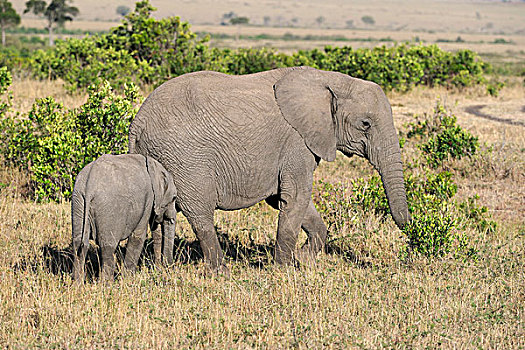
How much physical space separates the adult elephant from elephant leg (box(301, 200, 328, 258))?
1.42 ft

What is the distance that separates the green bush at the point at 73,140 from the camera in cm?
962

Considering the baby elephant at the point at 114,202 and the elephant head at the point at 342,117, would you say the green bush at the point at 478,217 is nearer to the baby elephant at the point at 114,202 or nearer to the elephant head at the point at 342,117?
the elephant head at the point at 342,117

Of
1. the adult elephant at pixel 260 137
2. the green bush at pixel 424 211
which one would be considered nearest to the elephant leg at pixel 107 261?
the adult elephant at pixel 260 137

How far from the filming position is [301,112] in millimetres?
6684

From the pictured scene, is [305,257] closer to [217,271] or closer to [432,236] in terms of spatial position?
[217,271]

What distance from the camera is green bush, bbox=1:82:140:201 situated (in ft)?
31.6

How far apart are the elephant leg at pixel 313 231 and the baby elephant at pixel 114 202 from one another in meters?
1.72

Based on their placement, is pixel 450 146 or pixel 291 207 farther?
pixel 450 146

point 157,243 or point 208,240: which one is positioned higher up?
point 208,240

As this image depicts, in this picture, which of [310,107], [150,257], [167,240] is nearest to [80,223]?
[167,240]

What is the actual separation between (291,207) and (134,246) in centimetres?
165

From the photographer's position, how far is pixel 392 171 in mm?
6914

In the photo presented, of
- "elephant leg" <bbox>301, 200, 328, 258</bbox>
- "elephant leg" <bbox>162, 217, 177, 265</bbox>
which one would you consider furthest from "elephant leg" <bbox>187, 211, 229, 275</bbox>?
"elephant leg" <bbox>301, 200, 328, 258</bbox>

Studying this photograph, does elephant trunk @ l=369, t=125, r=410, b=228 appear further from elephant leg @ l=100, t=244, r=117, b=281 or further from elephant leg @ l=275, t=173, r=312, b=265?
elephant leg @ l=100, t=244, r=117, b=281
